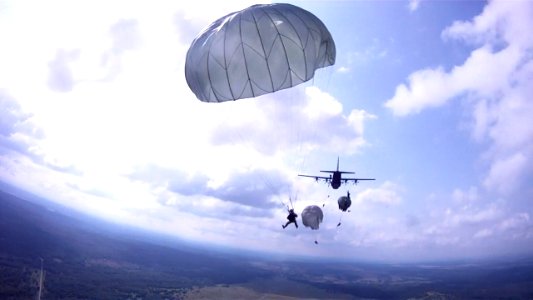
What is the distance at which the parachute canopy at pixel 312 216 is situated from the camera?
27.1 meters

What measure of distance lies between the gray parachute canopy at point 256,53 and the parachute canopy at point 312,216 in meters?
14.8

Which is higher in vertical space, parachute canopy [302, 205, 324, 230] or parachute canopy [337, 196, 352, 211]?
parachute canopy [337, 196, 352, 211]

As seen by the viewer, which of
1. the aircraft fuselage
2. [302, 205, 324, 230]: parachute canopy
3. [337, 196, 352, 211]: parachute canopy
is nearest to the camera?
[302, 205, 324, 230]: parachute canopy

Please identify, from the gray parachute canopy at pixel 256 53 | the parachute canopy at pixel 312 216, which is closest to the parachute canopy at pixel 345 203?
the parachute canopy at pixel 312 216

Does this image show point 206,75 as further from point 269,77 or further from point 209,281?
point 209,281

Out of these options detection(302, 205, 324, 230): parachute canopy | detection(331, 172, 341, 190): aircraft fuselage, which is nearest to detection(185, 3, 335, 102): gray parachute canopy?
detection(331, 172, 341, 190): aircraft fuselage

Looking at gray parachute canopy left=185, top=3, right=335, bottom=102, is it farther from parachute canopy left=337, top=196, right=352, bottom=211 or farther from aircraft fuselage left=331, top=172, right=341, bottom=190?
parachute canopy left=337, top=196, right=352, bottom=211

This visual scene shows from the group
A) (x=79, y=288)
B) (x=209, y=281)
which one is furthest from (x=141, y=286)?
(x=209, y=281)

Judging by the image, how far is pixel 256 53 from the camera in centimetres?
1414

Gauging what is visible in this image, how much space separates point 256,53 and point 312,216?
54.2ft

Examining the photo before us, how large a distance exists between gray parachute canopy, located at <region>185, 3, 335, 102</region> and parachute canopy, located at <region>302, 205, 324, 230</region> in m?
14.8

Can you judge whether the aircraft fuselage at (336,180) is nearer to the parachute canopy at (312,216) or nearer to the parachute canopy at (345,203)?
the parachute canopy at (312,216)

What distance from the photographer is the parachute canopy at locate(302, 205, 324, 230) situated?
2711 centimetres

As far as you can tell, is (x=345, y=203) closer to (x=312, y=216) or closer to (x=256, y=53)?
(x=312, y=216)
